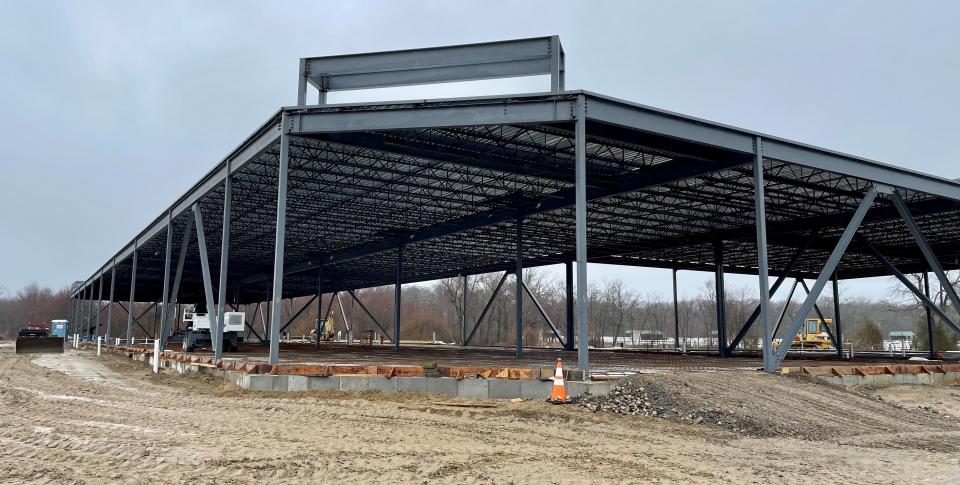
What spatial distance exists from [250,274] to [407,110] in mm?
45044

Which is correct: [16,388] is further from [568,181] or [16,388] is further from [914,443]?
[914,443]

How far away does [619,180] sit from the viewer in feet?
78.3

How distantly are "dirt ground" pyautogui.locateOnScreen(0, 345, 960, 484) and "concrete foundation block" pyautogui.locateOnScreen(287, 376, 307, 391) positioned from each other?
30cm

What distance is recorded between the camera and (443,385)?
50.8ft

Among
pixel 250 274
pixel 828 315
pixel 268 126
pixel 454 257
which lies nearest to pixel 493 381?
pixel 268 126

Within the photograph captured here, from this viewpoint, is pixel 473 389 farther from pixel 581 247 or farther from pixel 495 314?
pixel 495 314

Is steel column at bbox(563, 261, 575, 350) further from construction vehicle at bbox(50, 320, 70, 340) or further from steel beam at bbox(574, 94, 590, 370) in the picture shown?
construction vehicle at bbox(50, 320, 70, 340)

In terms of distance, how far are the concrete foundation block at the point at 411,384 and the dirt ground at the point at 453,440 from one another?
49 cm

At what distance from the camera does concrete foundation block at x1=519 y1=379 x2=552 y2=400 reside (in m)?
14.8

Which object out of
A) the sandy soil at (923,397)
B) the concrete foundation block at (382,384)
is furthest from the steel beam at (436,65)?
the sandy soil at (923,397)

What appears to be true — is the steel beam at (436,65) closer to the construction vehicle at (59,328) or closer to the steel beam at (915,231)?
the steel beam at (915,231)

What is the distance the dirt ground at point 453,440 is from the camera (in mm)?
8414

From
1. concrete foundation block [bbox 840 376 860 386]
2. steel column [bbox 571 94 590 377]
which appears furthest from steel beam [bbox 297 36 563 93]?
concrete foundation block [bbox 840 376 860 386]

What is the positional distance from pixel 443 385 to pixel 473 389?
0.74 m
